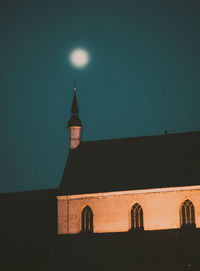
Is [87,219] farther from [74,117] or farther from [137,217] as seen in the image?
[74,117]

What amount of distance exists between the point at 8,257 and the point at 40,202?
29.5ft

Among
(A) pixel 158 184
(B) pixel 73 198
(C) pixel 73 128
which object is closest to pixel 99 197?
(B) pixel 73 198

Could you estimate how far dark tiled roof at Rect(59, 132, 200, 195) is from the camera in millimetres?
59531

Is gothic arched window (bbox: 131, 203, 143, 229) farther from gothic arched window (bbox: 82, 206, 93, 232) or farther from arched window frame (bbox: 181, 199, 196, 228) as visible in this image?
gothic arched window (bbox: 82, 206, 93, 232)

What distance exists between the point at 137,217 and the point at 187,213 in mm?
5446

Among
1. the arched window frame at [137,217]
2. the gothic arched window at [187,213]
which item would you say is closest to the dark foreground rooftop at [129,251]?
the arched window frame at [137,217]

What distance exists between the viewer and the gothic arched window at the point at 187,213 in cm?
5622

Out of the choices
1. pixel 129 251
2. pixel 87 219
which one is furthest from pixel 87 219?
pixel 129 251

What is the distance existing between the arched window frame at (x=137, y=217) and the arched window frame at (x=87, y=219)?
4745 mm

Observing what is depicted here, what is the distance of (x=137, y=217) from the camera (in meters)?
58.2

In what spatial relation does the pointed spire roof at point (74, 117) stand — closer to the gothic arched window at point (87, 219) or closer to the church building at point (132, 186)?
the church building at point (132, 186)

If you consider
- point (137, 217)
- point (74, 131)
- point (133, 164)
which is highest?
point (74, 131)

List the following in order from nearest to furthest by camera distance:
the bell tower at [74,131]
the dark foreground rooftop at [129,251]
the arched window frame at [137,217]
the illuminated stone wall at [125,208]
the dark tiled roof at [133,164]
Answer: the dark foreground rooftop at [129,251] → the illuminated stone wall at [125,208] → the arched window frame at [137,217] → the dark tiled roof at [133,164] → the bell tower at [74,131]

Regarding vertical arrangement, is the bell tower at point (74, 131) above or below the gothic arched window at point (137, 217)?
above
